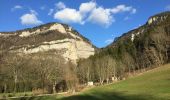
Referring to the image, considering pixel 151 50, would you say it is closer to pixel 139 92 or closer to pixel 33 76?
pixel 33 76

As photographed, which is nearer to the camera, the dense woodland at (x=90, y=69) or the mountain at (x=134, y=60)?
the mountain at (x=134, y=60)

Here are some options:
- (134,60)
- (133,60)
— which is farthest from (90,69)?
(134,60)

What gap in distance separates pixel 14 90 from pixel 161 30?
4407cm

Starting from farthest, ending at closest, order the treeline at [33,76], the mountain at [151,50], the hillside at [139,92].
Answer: the treeline at [33,76], the mountain at [151,50], the hillside at [139,92]

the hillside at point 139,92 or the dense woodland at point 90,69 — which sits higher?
the dense woodland at point 90,69

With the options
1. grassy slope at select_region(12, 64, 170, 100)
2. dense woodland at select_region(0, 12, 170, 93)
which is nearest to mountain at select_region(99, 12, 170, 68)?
dense woodland at select_region(0, 12, 170, 93)

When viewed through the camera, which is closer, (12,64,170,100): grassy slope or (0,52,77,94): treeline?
(12,64,170,100): grassy slope

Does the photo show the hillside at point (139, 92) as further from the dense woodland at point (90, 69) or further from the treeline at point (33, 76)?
the treeline at point (33, 76)

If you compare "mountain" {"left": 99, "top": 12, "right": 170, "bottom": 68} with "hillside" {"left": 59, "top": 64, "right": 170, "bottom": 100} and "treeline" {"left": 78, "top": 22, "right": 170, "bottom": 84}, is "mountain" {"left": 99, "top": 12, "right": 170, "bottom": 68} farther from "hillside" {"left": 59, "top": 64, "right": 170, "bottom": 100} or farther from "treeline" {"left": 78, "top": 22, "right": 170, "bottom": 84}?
"hillside" {"left": 59, "top": 64, "right": 170, "bottom": 100}

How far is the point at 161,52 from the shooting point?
300 ft

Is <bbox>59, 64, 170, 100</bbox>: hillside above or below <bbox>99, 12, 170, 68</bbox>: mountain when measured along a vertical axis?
below

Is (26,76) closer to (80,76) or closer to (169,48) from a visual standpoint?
(80,76)

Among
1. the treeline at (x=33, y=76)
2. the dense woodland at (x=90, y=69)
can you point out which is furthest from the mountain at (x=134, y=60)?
the treeline at (x=33, y=76)

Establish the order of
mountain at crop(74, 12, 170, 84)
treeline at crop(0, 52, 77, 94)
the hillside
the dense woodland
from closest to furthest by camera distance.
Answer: the hillside, mountain at crop(74, 12, 170, 84), the dense woodland, treeline at crop(0, 52, 77, 94)
